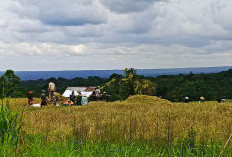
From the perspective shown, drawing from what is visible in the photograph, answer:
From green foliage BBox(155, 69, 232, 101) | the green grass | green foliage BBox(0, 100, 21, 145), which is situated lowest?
green foliage BBox(155, 69, 232, 101)

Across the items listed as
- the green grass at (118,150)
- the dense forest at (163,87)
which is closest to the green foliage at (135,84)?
the dense forest at (163,87)

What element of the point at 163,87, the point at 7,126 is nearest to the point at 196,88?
the point at 163,87

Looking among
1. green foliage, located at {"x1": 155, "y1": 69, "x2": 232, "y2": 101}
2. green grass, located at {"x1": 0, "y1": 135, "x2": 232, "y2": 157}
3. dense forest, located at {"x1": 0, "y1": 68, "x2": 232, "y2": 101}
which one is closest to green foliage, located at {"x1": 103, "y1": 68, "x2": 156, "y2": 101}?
dense forest, located at {"x1": 0, "y1": 68, "x2": 232, "y2": 101}

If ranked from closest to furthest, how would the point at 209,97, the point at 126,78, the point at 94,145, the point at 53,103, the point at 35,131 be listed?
the point at 94,145
the point at 35,131
the point at 53,103
the point at 126,78
the point at 209,97

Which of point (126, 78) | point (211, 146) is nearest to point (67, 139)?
point (211, 146)

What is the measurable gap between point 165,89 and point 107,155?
190 ft

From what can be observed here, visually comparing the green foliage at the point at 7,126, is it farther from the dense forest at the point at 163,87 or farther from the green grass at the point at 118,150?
the dense forest at the point at 163,87

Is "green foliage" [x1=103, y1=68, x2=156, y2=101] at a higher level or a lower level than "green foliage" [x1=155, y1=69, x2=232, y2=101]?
higher

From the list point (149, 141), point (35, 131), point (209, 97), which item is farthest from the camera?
point (209, 97)

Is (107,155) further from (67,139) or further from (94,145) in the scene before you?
(67,139)

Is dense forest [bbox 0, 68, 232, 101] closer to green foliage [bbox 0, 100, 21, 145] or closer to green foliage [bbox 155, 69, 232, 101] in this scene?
green foliage [bbox 155, 69, 232, 101]

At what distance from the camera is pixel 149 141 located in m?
7.55

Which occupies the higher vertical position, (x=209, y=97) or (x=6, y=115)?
(x=6, y=115)

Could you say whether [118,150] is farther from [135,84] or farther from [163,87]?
[163,87]
